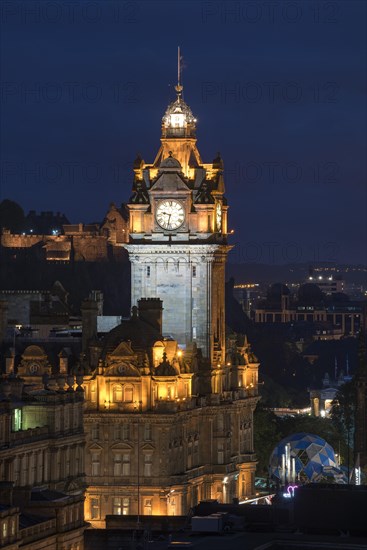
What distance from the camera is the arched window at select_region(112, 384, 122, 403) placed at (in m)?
183

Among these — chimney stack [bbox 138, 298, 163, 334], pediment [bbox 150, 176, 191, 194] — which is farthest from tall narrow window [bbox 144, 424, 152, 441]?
pediment [bbox 150, 176, 191, 194]

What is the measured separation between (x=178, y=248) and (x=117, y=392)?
14248 mm

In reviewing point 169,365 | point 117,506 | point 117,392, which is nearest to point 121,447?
point 117,392

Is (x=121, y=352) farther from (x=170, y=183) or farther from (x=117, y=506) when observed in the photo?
(x=170, y=183)

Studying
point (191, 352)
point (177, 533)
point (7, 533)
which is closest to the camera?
point (7, 533)

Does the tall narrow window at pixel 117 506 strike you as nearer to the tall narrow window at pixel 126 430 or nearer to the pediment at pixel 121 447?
the pediment at pixel 121 447

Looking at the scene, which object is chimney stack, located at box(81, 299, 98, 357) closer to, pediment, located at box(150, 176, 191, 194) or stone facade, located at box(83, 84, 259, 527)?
stone facade, located at box(83, 84, 259, 527)

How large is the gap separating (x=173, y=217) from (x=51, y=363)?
1394cm

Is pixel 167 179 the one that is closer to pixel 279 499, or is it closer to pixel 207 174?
pixel 207 174

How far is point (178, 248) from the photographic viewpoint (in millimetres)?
194000

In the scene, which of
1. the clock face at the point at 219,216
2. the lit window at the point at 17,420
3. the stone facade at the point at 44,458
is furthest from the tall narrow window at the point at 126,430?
the lit window at the point at 17,420

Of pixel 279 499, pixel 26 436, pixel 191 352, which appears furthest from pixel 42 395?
pixel 191 352

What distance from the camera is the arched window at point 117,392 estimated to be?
183 metres

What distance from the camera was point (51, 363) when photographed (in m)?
186
